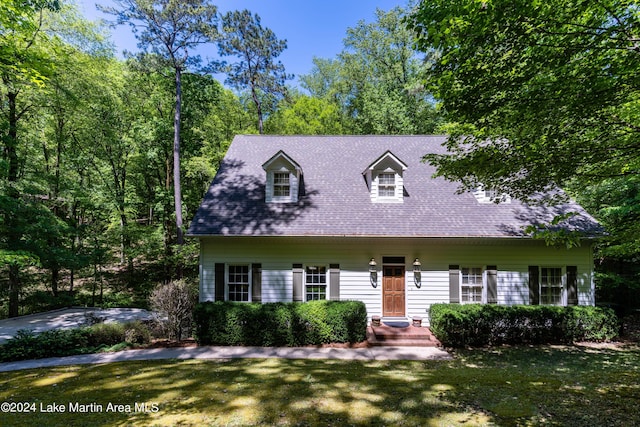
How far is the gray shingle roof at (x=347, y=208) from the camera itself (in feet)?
39.2

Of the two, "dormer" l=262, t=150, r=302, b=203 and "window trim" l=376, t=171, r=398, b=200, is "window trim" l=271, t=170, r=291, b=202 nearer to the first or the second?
"dormer" l=262, t=150, r=302, b=203

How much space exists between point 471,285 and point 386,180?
18.5 ft

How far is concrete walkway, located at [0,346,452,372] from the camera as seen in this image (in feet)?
29.3

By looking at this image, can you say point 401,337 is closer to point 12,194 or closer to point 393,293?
point 393,293

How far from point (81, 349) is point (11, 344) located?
2.02 m

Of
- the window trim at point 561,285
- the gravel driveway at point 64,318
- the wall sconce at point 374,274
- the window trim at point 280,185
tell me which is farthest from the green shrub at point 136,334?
the window trim at point 561,285

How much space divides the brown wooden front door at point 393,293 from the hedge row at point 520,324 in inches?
65.6

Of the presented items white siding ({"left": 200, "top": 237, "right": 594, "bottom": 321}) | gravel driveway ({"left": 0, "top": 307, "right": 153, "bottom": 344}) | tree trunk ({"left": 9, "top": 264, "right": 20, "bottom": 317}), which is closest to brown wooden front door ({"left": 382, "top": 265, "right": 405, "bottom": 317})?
white siding ({"left": 200, "top": 237, "right": 594, "bottom": 321})

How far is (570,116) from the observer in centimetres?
549

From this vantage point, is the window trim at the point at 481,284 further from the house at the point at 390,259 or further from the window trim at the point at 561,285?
the window trim at the point at 561,285

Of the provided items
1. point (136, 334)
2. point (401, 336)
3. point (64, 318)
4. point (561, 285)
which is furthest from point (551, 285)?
point (64, 318)

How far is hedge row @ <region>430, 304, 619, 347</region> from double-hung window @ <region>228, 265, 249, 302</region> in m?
7.45

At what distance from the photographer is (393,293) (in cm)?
1223

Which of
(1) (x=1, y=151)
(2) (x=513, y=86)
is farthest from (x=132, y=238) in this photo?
(2) (x=513, y=86)
